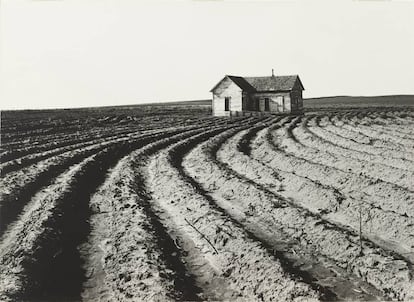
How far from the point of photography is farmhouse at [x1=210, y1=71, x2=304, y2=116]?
35.2 metres

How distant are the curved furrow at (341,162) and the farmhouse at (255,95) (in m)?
18.9

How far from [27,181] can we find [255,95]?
2926cm

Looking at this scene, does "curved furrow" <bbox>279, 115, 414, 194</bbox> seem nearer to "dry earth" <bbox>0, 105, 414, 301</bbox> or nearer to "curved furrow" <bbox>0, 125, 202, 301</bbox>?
"dry earth" <bbox>0, 105, 414, 301</bbox>

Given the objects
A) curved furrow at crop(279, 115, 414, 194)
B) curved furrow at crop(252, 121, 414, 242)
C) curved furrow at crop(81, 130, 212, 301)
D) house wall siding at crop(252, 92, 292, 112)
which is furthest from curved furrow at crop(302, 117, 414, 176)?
house wall siding at crop(252, 92, 292, 112)

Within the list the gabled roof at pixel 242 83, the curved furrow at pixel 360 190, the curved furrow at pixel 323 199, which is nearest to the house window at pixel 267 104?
the gabled roof at pixel 242 83

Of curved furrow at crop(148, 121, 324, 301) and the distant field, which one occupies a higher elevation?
the distant field

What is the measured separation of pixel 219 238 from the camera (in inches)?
251

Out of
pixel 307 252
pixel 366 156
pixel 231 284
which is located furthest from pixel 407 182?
pixel 231 284

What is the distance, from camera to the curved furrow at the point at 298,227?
512 centimetres

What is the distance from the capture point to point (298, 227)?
6.83 m

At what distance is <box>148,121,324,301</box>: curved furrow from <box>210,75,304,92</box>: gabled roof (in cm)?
2795

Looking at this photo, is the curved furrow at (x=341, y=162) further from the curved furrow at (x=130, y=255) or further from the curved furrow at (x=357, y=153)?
the curved furrow at (x=130, y=255)

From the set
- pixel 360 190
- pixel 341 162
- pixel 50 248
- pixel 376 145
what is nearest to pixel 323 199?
pixel 360 190

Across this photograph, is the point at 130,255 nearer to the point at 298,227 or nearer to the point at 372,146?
the point at 298,227
